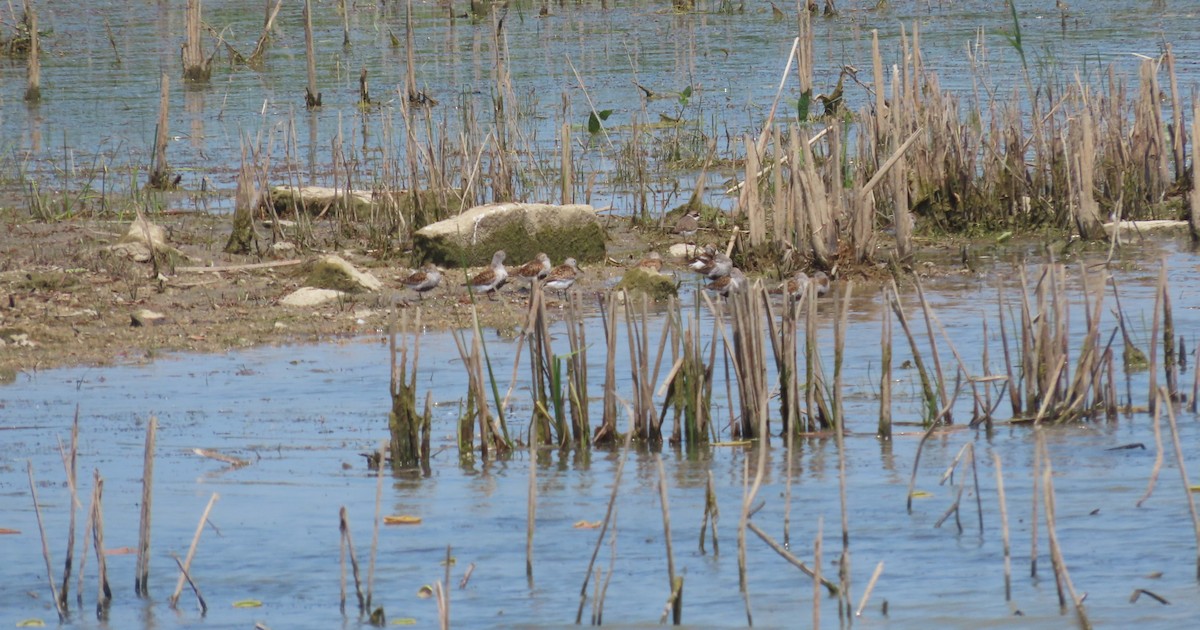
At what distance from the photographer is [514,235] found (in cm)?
1241

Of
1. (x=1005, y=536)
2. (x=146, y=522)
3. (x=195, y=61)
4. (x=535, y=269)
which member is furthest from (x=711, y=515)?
(x=195, y=61)

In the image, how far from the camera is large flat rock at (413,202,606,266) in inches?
478

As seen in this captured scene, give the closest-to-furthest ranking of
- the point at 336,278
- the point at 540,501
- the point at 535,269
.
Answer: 1. the point at 540,501
2. the point at 336,278
3. the point at 535,269

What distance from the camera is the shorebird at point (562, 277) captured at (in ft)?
37.4

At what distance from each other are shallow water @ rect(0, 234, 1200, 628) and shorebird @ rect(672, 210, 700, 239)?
459 centimetres

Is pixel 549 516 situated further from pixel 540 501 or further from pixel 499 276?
pixel 499 276

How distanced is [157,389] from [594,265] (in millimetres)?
4408

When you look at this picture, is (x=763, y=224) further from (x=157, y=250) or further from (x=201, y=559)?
(x=201, y=559)

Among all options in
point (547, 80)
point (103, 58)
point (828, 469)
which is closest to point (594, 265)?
point (828, 469)

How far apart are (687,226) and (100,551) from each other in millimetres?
8546

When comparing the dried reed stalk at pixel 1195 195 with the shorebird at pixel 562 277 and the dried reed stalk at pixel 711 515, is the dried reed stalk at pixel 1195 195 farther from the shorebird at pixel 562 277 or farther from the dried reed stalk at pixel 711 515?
the dried reed stalk at pixel 711 515

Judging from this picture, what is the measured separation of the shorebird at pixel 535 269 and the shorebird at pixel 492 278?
6.5 inches

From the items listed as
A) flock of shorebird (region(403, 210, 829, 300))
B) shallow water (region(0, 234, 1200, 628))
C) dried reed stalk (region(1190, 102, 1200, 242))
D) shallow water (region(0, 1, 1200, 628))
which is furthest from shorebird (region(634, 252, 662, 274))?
dried reed stalk (region(1190, 102, 1200, 242))

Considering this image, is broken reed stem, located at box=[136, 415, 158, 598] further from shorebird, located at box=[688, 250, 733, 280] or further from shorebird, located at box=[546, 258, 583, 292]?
shorebird, located at box=[688, 250, 733, 280]
